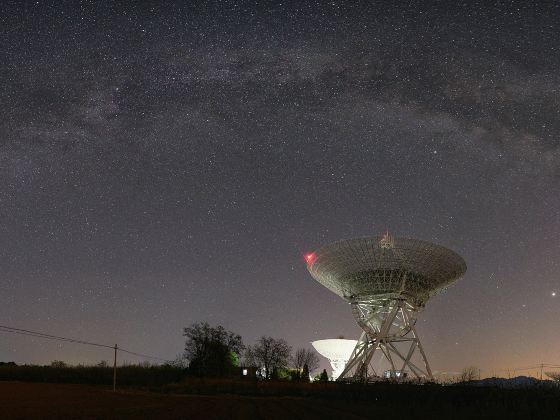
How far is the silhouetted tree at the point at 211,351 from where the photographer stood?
72.5 m

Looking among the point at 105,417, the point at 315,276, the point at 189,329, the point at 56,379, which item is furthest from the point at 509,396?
the point at 189,329

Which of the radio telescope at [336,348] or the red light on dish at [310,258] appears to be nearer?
the red light on dish at [310,258]

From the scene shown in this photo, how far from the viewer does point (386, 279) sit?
176ft

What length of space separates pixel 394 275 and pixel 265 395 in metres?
16.8

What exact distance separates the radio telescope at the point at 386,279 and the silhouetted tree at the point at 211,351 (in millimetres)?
23235

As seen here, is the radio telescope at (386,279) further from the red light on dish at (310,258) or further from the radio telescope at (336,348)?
the radio telescope at (336,348)

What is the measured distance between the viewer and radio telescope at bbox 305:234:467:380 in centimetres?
5169

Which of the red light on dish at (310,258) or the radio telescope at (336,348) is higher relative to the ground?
the red light on dish at (310,258)

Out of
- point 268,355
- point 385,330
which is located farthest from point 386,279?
point 268,355

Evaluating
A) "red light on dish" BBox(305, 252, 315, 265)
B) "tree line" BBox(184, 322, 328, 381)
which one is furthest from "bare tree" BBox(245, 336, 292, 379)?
"red light on dish" BBox(305, 252, 315, 265)

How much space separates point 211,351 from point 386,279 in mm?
31064

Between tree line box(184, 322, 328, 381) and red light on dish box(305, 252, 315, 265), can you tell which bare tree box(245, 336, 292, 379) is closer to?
tree line box(184, 322, 328, 381)

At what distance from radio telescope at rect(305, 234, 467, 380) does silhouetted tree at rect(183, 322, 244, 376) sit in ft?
76.2

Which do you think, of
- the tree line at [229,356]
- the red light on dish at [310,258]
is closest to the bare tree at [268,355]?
the tree line at [229,356]
